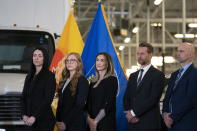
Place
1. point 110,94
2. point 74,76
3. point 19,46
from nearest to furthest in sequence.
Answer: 1. point 74,76
2. point 110,94
3. point 19,46

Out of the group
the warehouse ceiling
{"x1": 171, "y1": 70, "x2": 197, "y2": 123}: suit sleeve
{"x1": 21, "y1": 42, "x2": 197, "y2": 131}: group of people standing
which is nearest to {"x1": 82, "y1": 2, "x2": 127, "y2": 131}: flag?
{"x1": 21, "y1": 42, "x2": 197, "y2": 131}: group of people standing

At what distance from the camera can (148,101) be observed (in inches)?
213

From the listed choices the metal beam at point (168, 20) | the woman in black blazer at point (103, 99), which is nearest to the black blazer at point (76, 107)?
the woman in black blazer at point (103, 99)

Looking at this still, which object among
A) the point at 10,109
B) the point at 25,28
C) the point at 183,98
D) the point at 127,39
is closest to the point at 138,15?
the point at 127,39

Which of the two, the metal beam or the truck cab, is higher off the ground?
the metal beam

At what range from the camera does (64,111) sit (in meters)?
5.53

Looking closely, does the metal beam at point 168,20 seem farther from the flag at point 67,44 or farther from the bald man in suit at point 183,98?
the bald man in suit at point 183,98

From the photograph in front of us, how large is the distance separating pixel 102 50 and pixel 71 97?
144 cm

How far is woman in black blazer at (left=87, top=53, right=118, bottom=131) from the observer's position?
5.61 m

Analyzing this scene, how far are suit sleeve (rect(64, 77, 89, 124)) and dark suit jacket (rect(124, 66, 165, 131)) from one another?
665mm

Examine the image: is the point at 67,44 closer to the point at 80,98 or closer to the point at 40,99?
the point at 80,98

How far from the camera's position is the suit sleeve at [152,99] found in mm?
5406

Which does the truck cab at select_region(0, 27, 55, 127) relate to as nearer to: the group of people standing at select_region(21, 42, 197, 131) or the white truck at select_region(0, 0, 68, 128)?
the white truck at select_region(0, 0, 68, 128)

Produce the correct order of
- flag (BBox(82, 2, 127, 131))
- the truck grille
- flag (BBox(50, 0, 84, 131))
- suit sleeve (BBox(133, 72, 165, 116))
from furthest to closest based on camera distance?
flag (BBox(50, 0, 84, 131)), flag (BBox(82, 2, 127, 131)), the truck grille, suit sleeve (BBox(133, 72, 165, 116))
